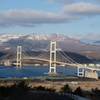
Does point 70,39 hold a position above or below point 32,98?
above

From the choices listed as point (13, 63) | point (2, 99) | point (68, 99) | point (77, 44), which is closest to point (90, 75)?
point (68, 99)

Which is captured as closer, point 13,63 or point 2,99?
point 2,99

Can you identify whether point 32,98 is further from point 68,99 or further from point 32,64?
point 32,64

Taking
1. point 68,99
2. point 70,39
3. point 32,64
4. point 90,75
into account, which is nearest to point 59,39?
point 70,39

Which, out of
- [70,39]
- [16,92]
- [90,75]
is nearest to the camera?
[16,92]

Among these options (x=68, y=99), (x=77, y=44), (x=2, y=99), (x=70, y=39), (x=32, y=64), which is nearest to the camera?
(x=2, y=99)

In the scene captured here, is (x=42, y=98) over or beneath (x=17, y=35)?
beneath

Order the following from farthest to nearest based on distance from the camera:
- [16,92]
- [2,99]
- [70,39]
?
[70,39] < [16,92] < [2,99]

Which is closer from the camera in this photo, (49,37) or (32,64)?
(32,64)

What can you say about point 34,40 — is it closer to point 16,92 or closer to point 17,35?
point 17,35
